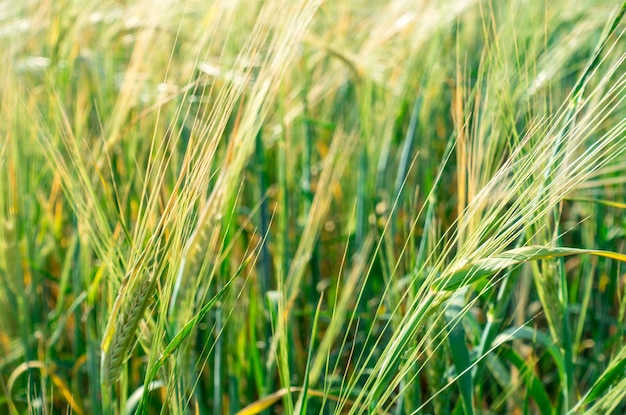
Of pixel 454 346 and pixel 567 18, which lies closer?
pixel 454 346

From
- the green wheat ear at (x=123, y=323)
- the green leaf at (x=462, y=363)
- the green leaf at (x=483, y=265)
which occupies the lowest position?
the green leaf at (x=462, y=363)

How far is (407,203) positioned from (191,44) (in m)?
0.48

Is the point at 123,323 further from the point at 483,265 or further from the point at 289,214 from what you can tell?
the point at 289,214

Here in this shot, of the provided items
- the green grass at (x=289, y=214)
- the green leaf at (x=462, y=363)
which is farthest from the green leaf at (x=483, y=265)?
the green leaf at (x=462, y=363)

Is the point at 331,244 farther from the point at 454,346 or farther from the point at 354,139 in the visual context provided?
the point at 454,346

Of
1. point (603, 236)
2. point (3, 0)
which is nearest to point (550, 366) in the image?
point (603, 236)

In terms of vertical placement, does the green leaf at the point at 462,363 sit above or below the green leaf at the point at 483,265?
below

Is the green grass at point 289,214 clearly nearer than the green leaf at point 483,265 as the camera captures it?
No

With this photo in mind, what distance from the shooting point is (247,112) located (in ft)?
2.28

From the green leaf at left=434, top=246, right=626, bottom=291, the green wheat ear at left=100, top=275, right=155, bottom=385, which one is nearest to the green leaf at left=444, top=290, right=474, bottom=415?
the green leaf at left=434, top=246, right=626, bottom=291

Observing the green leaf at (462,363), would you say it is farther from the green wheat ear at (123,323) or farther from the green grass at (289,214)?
the green wheat ear at (123,323)

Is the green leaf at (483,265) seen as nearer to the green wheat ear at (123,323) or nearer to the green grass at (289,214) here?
the green grass at (289,214)

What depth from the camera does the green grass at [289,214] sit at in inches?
24.7

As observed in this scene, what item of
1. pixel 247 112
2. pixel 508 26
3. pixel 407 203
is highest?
pixel 508 26
